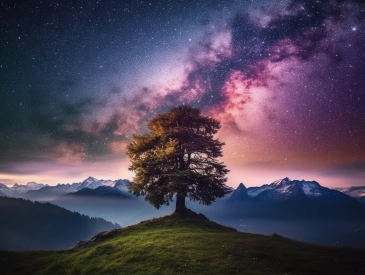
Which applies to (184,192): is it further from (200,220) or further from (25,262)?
(25,262)

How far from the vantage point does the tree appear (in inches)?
1411

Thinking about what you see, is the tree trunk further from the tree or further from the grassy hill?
the grassy hill

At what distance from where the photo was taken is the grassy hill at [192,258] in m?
18.3

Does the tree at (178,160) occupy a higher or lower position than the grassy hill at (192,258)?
higher

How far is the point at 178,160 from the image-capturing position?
1587 inches

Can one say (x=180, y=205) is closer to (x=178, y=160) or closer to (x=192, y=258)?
(x=178, y=160)

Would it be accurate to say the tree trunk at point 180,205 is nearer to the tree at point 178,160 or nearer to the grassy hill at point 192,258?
the tree at point 178,160

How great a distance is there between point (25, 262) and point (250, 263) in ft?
83.3

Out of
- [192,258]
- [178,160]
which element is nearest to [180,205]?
[178,160]

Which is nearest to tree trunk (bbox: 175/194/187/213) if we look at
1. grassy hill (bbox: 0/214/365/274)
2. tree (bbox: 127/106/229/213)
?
tree (bbox: 127/106/229/213)

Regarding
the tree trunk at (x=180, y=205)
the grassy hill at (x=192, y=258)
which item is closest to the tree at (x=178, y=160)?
the tree trunk at (x=180, y=205)

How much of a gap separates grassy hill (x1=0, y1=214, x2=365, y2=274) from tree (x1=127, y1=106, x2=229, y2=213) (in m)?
6.60

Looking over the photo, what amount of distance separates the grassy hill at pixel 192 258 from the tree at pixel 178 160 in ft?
21.6

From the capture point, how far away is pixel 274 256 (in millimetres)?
20391
